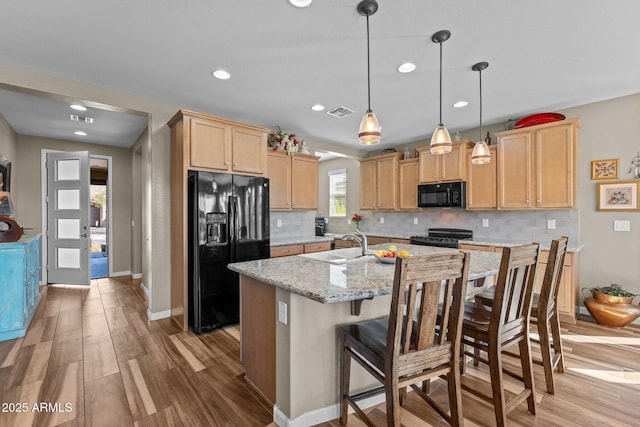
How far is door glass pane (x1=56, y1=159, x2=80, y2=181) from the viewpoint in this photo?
5.07 metres

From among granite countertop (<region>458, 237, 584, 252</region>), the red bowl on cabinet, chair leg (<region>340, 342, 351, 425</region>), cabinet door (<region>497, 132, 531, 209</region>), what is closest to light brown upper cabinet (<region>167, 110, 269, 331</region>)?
chair leg (<region>340, 342, 351, 425</region>)

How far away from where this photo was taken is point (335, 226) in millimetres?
7195

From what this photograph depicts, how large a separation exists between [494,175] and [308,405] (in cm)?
390

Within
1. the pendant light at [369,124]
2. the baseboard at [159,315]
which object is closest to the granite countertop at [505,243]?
the pendant light at [369,124]

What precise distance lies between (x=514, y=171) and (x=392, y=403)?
12.4 ft

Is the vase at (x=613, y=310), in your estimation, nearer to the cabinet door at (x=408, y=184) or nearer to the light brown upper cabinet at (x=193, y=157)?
the cabinet door at (x=408, y=184)

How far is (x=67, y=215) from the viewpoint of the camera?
5070 millimetres

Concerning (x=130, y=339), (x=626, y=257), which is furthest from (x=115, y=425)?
(x=626, y=257)

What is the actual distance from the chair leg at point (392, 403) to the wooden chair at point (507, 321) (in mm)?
723

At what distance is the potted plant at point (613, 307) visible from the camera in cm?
317

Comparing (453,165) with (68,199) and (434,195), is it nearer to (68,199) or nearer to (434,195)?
(434,195)

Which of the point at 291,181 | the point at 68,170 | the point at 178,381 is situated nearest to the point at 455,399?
the point at 178,381

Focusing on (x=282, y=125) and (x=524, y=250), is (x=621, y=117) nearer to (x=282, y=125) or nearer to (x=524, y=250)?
(x=524, y=250)

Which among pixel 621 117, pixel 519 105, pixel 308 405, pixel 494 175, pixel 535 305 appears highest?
pixel 519 105
